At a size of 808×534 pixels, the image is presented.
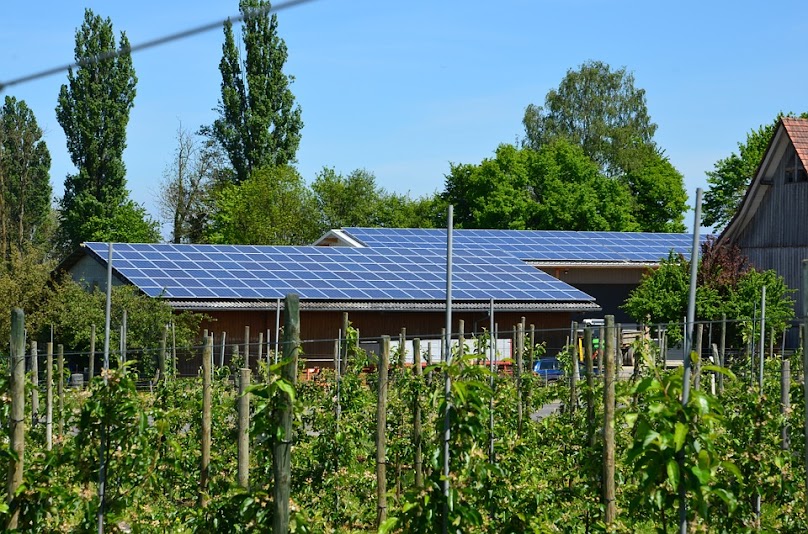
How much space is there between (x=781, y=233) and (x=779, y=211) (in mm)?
592

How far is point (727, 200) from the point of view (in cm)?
5950

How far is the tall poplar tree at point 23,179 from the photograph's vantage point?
185ft

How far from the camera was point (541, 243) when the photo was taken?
4150cm

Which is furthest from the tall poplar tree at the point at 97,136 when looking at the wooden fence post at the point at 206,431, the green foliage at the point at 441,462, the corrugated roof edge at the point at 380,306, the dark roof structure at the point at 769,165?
the wooden fence post at the point at 206,431

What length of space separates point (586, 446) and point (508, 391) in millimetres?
1854

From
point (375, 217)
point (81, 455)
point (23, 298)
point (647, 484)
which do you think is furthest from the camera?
point (375, 217)

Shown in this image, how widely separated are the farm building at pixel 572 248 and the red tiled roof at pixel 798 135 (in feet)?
29.5

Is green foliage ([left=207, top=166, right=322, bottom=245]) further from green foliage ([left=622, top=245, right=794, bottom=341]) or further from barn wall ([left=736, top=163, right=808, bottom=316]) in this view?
green foliage ([left=622, top=245, right=794, bottom=341])

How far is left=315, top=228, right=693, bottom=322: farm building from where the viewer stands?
128 feet

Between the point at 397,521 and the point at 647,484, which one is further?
the point at 397,521

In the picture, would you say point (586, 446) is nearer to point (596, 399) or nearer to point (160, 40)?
point (596, 399)

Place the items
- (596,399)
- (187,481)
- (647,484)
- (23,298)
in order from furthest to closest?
(23,298) → (187,481) → (596,399) → (647,484)

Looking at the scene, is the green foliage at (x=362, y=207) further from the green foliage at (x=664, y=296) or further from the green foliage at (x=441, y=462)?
the green foliage at (x=441, y=462)

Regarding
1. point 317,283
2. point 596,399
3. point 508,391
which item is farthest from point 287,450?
point 317,283
